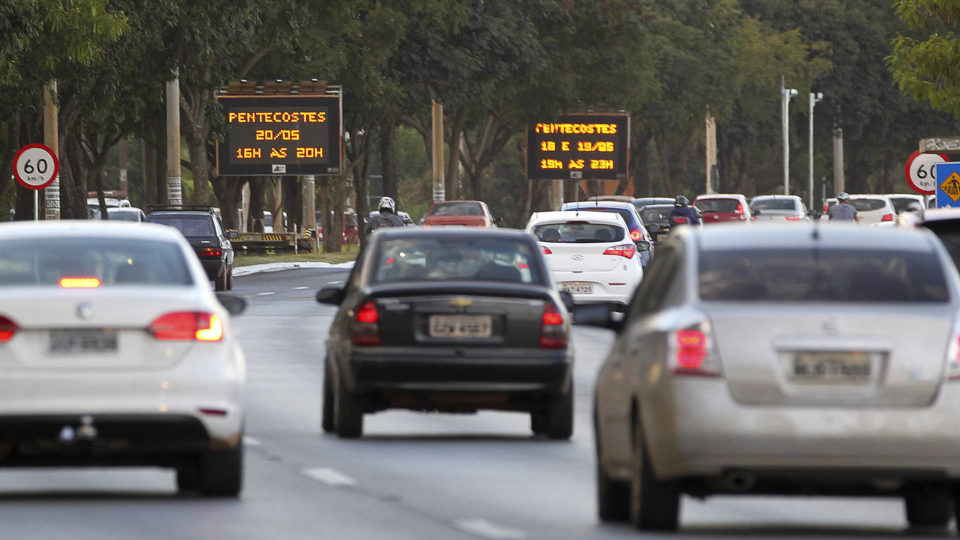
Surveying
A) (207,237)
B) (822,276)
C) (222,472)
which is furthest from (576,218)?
(822,276)

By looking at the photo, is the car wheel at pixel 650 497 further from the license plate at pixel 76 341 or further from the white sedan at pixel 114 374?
the license plate at pixel 76 341

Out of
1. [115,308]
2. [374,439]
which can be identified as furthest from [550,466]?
[115,308]

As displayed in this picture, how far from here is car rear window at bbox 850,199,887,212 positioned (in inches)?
2682

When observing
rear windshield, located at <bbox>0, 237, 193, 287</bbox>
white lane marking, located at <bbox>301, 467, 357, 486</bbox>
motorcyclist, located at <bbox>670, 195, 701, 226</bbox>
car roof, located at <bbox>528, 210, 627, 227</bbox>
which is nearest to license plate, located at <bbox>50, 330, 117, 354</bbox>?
rear windshield, located at <bbox>0, 237, 193, 287</bbox>

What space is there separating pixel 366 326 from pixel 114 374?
158 inches

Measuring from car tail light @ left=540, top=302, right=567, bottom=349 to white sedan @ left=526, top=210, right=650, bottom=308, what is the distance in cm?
1520

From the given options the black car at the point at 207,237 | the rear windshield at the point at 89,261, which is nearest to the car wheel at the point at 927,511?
the rear windshield at the point at 89,261

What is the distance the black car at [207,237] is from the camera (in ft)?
137

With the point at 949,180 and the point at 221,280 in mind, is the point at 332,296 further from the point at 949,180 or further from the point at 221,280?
the point at 221,280

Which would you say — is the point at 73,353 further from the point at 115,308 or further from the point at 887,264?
the point at 887,264

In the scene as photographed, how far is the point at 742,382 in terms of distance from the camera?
392 inches

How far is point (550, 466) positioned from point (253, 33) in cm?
4090

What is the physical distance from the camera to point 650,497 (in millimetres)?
10453

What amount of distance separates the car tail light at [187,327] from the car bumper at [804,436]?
2.96 m
